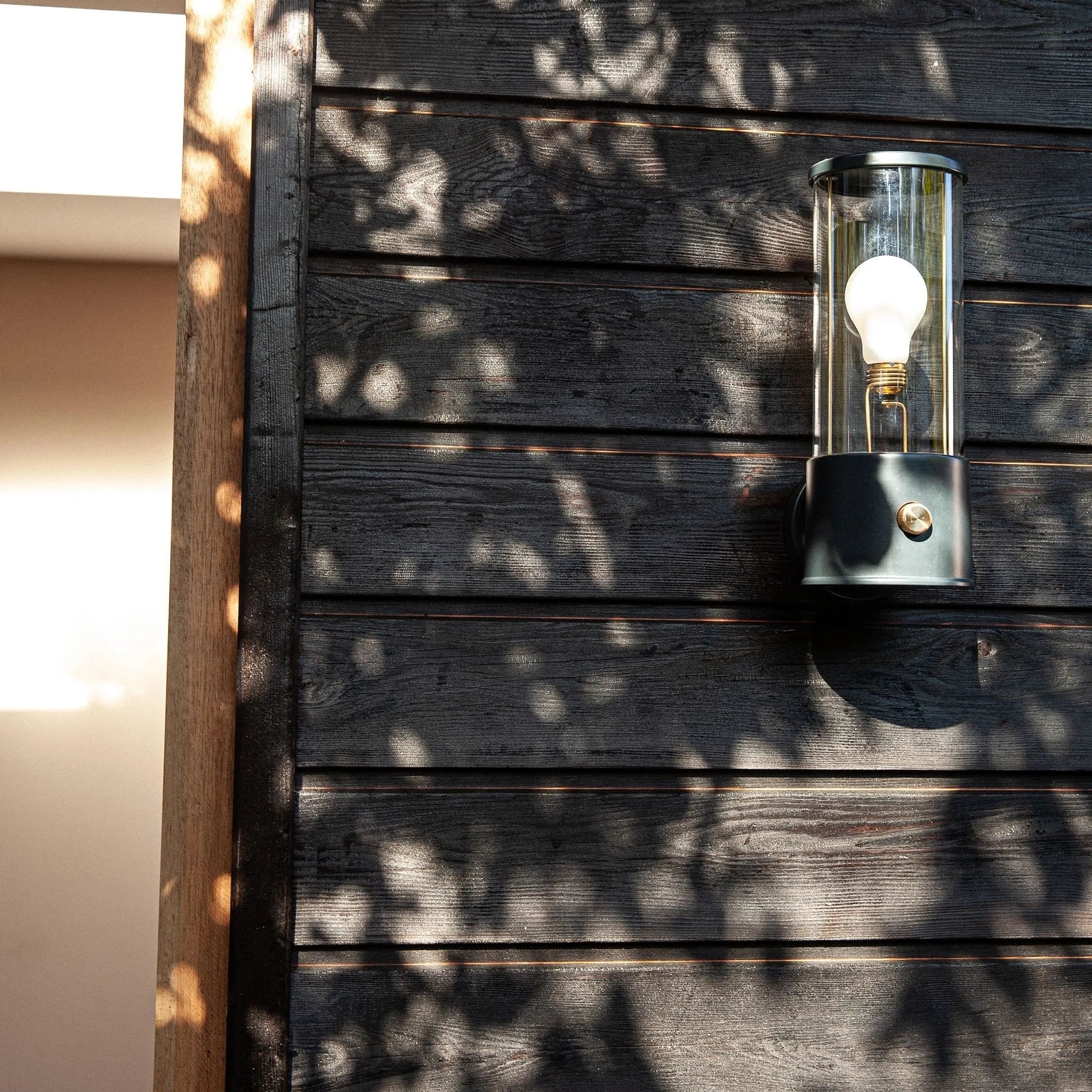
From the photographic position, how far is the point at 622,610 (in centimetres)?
131

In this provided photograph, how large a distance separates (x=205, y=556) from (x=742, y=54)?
0.89 m

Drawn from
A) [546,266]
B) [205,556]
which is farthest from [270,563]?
[546,266]

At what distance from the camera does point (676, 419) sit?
133cm

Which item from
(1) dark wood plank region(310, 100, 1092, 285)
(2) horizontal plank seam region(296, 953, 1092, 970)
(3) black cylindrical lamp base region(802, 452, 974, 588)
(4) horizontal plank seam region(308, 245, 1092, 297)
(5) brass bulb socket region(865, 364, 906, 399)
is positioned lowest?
(2) horizontal plank seam region(296, 953, 1092, 970)

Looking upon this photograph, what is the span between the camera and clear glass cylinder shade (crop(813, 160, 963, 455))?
1.25m

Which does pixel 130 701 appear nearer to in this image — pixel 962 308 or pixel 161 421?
pixel 161 421

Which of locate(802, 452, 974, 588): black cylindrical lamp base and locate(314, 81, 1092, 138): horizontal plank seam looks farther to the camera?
locate(314, 81, 1092, 138): horizontal plank seam

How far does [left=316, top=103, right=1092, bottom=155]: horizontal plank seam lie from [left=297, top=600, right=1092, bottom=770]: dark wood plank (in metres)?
0.58

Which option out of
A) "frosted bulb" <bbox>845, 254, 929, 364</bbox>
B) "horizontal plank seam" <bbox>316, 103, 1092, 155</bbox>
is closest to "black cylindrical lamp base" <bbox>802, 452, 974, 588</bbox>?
"frosted bulb" <bbox>845, 254, 929, 364</bbox>

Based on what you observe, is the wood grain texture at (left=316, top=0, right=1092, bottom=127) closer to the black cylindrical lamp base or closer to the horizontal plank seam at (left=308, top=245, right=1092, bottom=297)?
the horizontal plank seam at (left=308, top=245, right=1092, bottom=297)

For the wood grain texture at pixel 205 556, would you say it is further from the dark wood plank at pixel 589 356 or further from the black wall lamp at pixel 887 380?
the black wall lamp at pixel 887 380

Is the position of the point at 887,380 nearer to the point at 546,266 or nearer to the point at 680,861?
the point at 546,266

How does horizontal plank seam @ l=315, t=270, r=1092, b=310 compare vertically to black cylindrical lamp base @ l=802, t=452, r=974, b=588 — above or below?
above

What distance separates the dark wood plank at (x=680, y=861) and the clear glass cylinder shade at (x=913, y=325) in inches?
16.4
